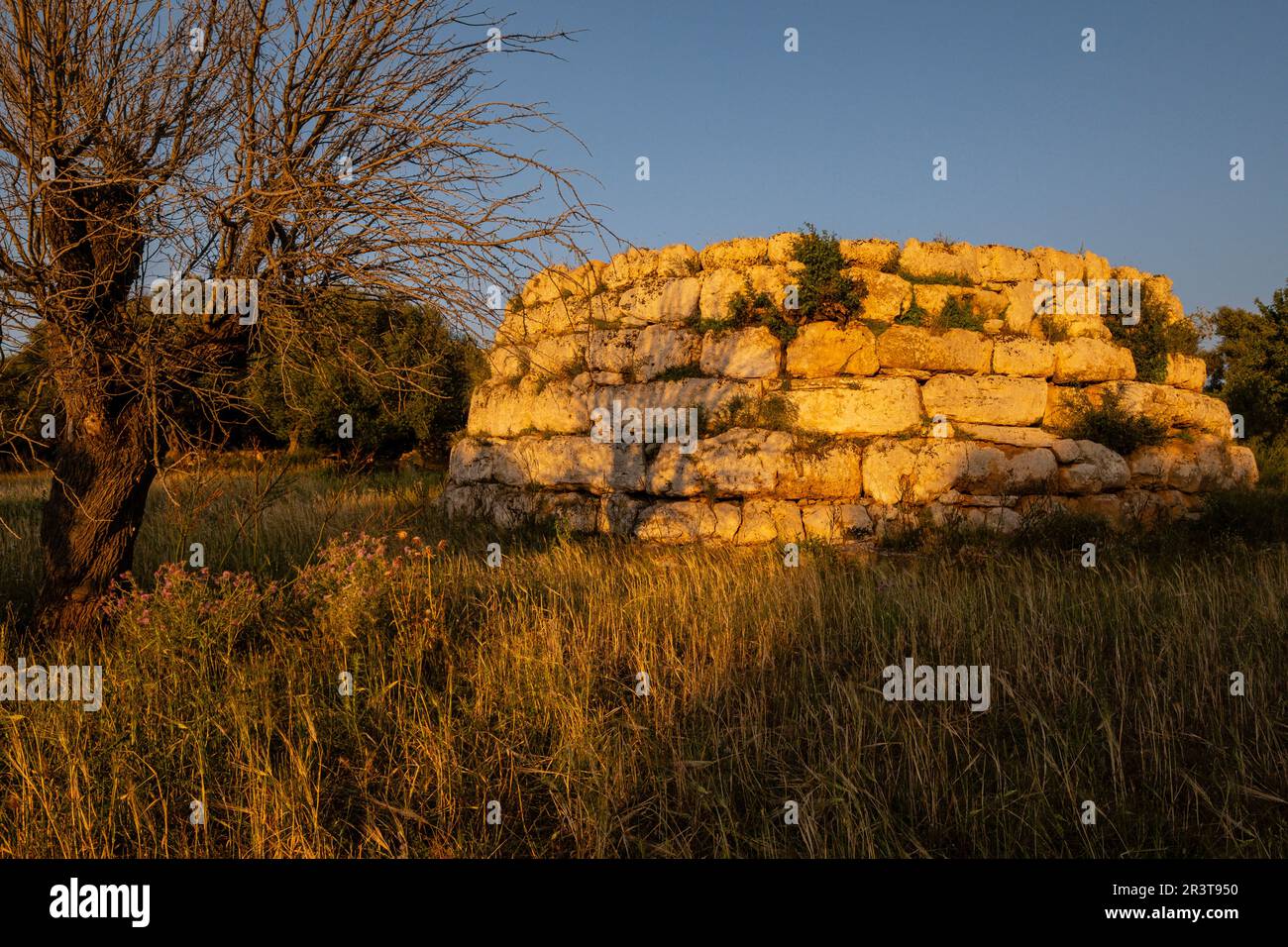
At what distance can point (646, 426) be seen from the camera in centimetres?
997

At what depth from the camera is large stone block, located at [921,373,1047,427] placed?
364 inches

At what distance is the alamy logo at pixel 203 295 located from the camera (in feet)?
15.9

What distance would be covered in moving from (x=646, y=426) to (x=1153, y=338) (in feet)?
23.9

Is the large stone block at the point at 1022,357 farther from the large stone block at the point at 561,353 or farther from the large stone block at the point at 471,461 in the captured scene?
the large stone block at the point at 471,461

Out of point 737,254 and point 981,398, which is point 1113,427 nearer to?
point 981,398

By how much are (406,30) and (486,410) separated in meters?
7.57

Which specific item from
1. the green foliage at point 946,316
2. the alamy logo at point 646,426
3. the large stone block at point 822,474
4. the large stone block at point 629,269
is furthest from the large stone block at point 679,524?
the large stone block at point 629,269

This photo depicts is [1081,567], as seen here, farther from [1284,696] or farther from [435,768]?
[435,768]

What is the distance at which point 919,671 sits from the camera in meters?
4.73

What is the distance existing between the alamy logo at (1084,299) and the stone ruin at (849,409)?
0.12 m

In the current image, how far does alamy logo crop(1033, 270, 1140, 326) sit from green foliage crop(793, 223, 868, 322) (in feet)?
9.02

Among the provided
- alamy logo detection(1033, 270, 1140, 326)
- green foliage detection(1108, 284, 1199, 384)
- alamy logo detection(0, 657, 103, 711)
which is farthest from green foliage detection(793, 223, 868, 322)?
alamy logo detection(0, 657, 103, 711)
